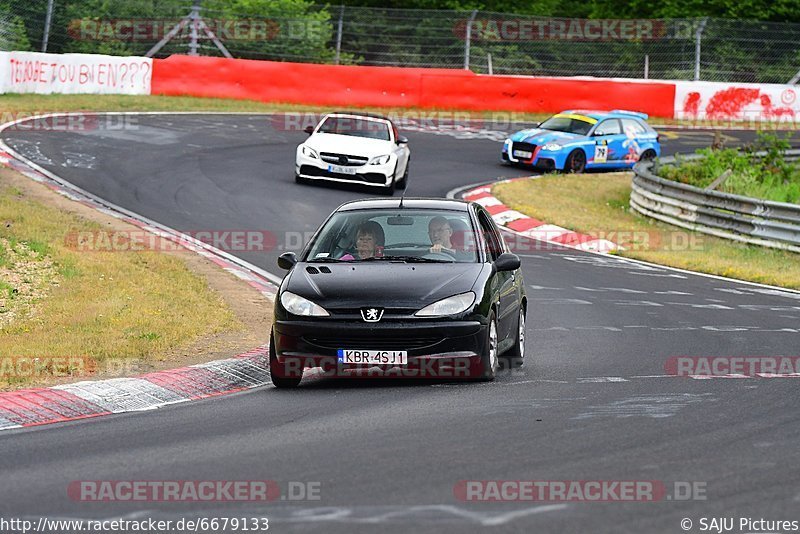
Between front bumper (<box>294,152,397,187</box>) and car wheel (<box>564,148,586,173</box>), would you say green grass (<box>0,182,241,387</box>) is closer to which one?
front bumper (<box>294,152,397,187</box>)

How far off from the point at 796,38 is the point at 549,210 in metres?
17.3

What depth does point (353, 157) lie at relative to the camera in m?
24.5

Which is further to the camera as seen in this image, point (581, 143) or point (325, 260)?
point (581, 143)

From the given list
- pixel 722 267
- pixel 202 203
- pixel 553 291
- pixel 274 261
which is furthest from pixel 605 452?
pixel 202 203

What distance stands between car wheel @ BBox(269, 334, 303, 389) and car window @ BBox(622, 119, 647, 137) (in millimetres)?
22502

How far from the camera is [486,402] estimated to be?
9148 millimetres

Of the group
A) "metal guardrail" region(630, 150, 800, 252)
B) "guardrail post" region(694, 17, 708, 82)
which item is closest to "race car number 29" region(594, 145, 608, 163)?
"metal guardrail" region(630, 150, 800, 252)

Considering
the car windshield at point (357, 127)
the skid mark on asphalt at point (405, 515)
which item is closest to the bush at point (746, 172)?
the car windshield at point (357, 127)

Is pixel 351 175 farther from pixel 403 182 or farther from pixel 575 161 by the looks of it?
pixel 575 161

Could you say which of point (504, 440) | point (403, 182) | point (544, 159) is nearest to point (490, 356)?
point (504, 440)

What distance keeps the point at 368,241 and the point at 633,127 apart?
2188 cm

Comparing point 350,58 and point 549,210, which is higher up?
point 350,58

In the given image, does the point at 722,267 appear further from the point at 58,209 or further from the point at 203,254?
the point at 58,209

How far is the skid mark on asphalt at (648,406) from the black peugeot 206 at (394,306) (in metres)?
1.22
